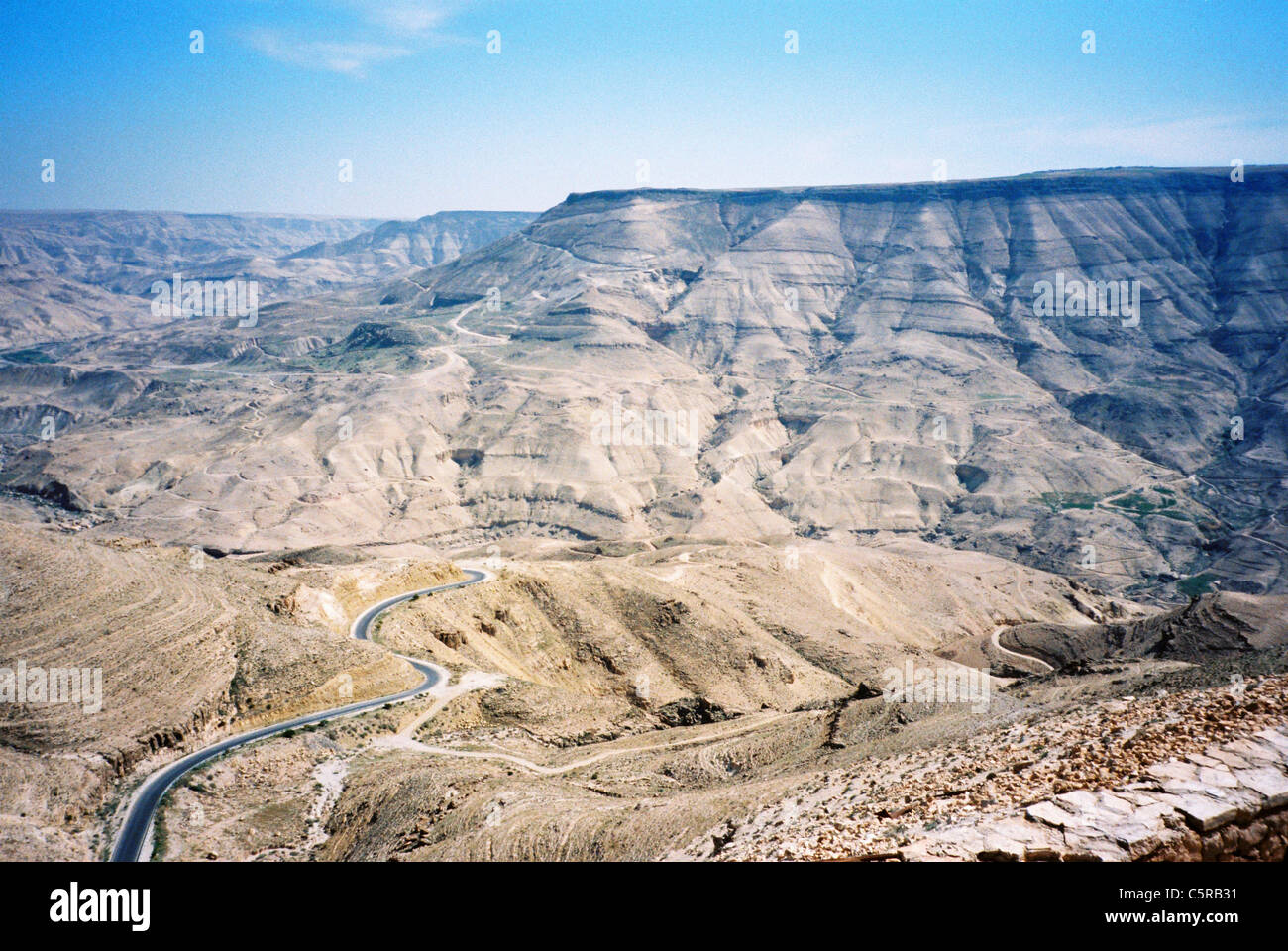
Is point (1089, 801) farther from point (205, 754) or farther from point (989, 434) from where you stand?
point (989, 434)

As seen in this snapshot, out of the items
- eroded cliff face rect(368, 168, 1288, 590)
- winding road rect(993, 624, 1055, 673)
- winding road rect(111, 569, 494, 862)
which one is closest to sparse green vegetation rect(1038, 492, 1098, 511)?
eroded cliff face rect(368, 168, 1288, 590)

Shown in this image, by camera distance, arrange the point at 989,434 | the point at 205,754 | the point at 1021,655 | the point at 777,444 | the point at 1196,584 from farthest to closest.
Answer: the point at 777,444, the point at 989,434, the point at 1196,584, the point at 1021,655, the point at 205,754

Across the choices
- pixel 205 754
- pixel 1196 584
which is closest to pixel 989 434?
pixel 1196 584

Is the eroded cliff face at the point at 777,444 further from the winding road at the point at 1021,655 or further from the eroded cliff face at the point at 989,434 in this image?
the winding road at the point at 1021,655

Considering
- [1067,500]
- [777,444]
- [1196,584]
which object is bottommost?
[1196,584]

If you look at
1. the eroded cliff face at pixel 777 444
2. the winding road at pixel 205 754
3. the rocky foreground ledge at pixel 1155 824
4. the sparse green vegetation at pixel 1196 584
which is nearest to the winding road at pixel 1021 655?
the winding road at pixel 205 754

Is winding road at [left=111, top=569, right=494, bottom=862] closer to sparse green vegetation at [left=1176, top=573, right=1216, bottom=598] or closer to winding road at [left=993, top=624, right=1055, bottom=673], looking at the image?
winding road at [left=993, top=624, right=1055, bottom=673]
